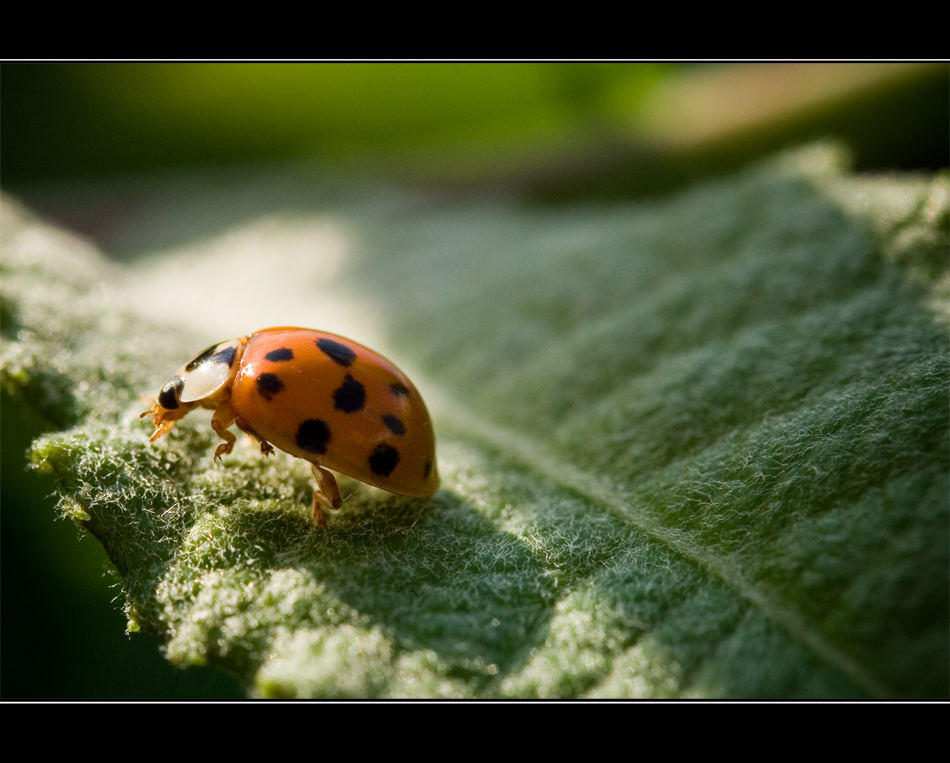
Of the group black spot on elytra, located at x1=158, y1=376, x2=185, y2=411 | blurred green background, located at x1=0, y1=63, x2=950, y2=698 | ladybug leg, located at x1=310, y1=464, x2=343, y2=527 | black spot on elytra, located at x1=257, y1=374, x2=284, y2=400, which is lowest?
ladybug leg, located at x1=310, y1=464, x2=343, y2=527

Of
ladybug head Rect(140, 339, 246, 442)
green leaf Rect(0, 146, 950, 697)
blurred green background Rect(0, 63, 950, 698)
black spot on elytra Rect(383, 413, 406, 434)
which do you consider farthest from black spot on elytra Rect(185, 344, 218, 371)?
blurred green background Rect(0, 63, 950, 698)

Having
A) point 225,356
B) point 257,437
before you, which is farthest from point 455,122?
point 257,437

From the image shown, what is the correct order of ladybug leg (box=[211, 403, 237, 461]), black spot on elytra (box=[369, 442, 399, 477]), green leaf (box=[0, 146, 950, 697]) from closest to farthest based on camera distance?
green leaf (box=[0, 146, 950, 697]), black spot on elytra (box=[369, 442, 399, 477]), ladybug leg (box=[211, 403, 237, 461])

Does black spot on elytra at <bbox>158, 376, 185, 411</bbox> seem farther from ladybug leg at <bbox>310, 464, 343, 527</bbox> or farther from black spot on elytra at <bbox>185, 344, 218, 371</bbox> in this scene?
ladybug leg at <bbox>310, 464, 343, 527</bbox>

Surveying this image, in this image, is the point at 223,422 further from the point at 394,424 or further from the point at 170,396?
the point at 394,424

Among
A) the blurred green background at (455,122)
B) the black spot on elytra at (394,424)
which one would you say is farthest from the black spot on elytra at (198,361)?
the blurred green background at (455,122)

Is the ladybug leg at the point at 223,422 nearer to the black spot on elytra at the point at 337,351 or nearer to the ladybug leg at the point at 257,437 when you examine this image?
the ladybug leg at the point at 257,437
